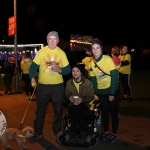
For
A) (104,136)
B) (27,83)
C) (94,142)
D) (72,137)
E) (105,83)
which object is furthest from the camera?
(27,83)

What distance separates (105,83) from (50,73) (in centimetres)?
107

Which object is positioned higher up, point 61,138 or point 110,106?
point 110,106

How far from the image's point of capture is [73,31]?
55625 mm

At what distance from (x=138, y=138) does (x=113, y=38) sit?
53.9 m

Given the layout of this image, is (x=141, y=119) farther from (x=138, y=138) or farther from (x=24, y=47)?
(x=24, y=47)

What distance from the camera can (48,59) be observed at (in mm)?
6004

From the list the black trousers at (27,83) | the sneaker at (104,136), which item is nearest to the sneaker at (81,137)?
the sneaker at (104,136)

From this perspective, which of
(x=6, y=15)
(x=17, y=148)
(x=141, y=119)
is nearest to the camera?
(x=17, y=148)

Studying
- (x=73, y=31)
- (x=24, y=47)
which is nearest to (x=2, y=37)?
(x=73, y=31)

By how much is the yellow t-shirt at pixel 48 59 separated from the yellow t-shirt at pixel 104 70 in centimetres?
60

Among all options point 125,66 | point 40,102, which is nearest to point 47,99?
point 40,102

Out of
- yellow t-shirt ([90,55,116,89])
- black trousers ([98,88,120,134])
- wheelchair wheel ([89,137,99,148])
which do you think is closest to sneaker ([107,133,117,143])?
Result: black trousers ([98,88,120,134])

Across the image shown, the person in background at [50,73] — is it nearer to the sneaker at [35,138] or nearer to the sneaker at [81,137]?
the sneaker at [35,138]

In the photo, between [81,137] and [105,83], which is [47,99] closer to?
[81,137]
